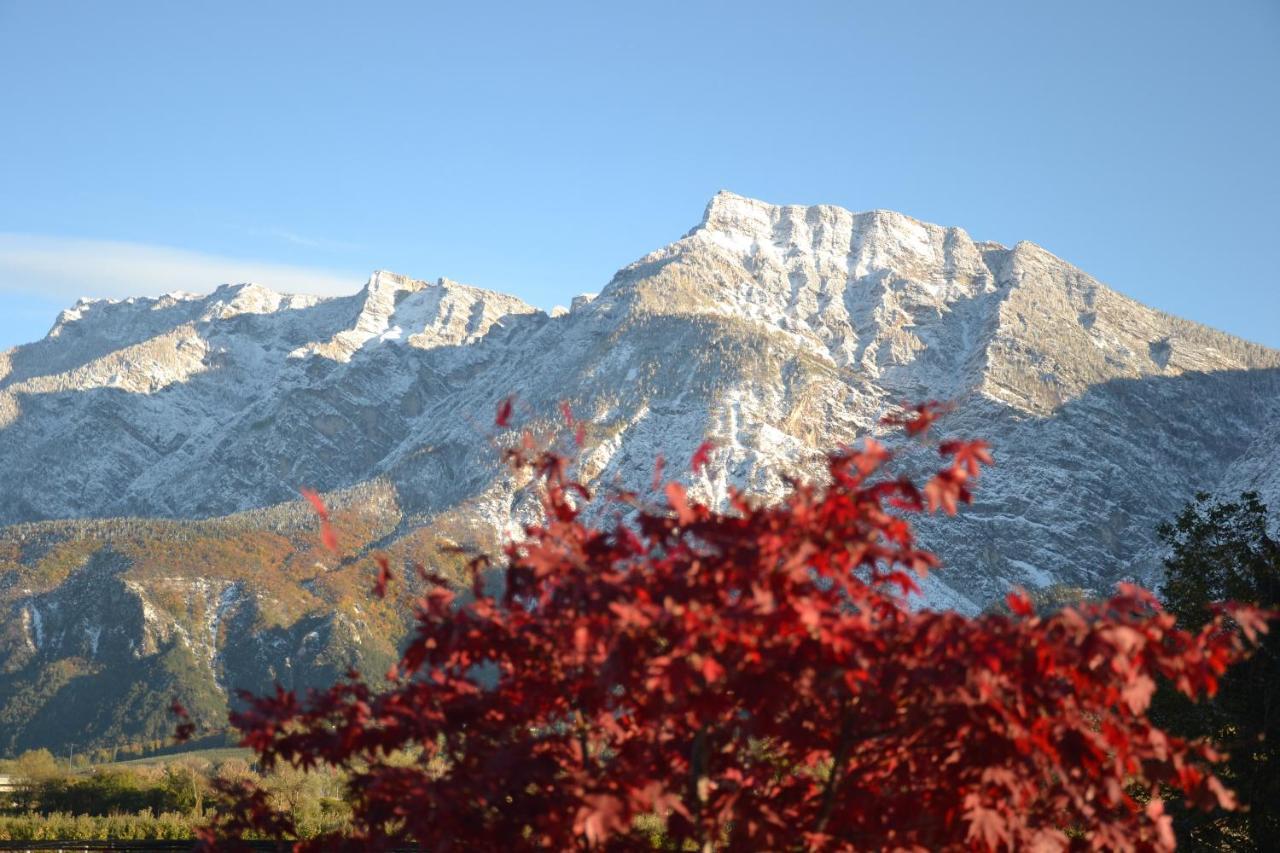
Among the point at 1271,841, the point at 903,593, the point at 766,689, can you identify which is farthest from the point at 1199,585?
the point at 766,689

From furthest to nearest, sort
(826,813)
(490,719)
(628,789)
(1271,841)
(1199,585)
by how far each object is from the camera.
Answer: (1199,585) < (1271,841) < (490,719) < (826,813) < (628,789)

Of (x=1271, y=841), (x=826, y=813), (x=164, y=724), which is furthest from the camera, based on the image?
(x=164, y=724)

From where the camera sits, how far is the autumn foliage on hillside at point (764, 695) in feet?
19.6

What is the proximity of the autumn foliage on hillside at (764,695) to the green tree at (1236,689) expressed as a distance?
10753 mm

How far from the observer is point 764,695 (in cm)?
624

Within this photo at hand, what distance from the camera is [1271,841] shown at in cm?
1791

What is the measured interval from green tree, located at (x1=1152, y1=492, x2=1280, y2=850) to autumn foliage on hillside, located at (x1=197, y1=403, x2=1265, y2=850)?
10.8 metres

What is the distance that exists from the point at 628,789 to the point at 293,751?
2218mm

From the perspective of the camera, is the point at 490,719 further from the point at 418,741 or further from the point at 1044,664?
the point at 1044,664

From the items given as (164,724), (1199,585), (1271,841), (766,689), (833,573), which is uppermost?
(1199,585)

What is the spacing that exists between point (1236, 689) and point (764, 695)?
15.6m

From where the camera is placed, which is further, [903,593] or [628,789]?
[903,593]

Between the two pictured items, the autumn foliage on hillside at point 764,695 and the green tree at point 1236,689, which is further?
the green tree at point 1236,689

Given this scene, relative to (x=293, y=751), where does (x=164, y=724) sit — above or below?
below
